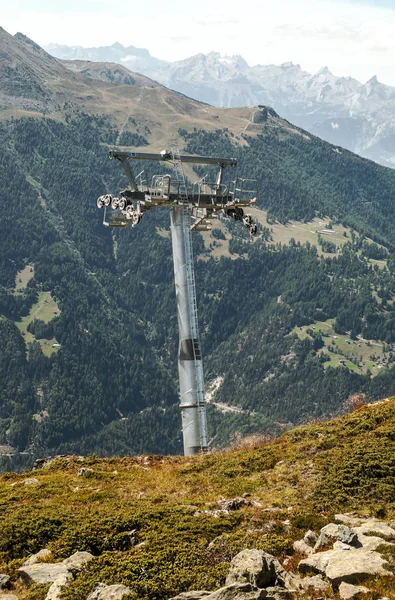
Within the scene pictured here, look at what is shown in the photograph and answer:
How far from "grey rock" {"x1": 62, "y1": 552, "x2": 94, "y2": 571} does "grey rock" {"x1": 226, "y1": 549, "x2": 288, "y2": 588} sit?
5035 millimetres

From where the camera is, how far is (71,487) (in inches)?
1230

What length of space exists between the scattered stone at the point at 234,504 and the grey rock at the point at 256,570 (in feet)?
22.2

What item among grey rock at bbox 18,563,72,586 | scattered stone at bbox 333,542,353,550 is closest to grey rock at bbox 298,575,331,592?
scattered stone at bbox 333,542,353,550

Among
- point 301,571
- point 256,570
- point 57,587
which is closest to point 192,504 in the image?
point 301,571

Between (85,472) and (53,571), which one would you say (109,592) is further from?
(85,472)

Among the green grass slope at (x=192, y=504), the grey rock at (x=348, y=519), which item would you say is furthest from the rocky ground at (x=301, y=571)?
the grey rock at (x=348, y=519)

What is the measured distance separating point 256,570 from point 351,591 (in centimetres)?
242

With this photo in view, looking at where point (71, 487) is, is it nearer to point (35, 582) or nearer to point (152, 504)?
point (152, 504)

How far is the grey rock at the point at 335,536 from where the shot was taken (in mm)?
20531

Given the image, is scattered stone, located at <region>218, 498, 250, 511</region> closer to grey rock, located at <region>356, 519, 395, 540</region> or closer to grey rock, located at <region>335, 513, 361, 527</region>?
grey rock, located at <region>335, 513, 361, 527</region>

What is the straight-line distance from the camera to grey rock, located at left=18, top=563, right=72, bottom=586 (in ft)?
68.3

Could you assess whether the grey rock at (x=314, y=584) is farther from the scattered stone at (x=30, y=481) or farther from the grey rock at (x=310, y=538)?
the scattered stone at (x=30, y=481)

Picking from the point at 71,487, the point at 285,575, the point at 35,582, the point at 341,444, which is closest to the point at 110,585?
the point at 35,582

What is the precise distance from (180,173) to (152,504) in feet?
71.2
